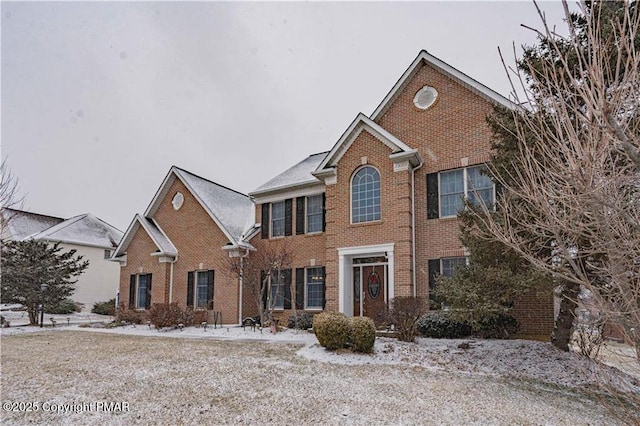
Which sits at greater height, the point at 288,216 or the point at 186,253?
the point at 288,216

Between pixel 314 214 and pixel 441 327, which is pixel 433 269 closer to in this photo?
pixel 441 327

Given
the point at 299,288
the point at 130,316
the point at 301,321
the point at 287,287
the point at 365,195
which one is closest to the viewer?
the point at 365,195

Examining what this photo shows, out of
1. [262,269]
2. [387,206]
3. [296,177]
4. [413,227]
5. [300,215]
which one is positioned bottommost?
[262,269]

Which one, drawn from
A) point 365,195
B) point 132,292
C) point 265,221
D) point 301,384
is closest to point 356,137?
point 365,195

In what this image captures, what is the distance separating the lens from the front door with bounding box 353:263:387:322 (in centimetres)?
1536

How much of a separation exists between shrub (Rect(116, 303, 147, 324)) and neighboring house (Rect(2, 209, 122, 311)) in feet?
34.2

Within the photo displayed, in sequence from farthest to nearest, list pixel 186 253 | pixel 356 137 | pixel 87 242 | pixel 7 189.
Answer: pixel 87 242 < pixel 186 253 < pixel 356 137 < pixel 7 189

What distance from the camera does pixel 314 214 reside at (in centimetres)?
1786

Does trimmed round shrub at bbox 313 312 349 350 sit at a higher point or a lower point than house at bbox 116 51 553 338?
lower

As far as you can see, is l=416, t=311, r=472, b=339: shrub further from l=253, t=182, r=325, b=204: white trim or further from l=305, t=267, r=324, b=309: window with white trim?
l=253, t=182, r=325, b=204: white trim

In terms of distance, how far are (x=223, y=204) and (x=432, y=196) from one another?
11.1 m

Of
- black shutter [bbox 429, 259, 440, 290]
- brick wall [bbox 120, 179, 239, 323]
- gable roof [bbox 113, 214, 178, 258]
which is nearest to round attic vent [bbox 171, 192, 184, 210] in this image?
brick wall [bbox 120, 179, 239, 323]

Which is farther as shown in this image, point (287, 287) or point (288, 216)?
point (288, 216)

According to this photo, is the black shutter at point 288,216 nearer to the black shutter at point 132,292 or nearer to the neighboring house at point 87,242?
the black shutter at point 132,292
